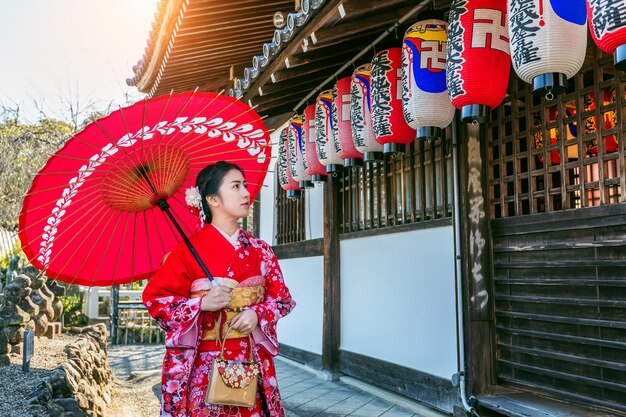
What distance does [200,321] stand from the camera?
10.1 ft

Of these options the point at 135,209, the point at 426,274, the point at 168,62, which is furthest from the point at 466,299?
the point at 168,62

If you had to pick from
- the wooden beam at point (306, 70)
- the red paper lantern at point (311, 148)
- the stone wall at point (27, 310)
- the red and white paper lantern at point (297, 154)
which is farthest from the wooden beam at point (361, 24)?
the stone wall at point (27, 310)

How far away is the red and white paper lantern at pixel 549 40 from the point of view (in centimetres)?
297

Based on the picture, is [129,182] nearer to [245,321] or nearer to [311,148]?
[245,321]

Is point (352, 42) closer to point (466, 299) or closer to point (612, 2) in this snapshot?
point (466, 299)

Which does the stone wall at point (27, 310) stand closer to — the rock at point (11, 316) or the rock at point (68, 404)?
the rock at point (11, 316)

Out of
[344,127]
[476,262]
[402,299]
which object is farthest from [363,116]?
[402,299]

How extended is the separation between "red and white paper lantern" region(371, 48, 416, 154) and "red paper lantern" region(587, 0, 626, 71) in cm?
238

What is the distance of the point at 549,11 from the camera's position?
9.80 feet

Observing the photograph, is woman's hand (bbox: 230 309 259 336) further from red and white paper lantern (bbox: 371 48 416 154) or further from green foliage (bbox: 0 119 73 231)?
green foliage (bbox: 0 119 73 231)

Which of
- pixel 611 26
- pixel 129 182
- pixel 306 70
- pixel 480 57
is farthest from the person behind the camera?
pixel 306 70

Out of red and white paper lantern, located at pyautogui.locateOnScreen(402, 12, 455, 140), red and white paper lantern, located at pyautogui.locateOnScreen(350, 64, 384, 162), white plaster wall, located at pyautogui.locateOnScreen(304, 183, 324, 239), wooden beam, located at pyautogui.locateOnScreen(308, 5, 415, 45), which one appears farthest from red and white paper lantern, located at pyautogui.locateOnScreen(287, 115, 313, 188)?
red and white paper lantern, located at pyautogui.locateOnScreen(402, 12, 455, 140)

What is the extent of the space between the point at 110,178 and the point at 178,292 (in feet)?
2.84

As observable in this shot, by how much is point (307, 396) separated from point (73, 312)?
336 inches
